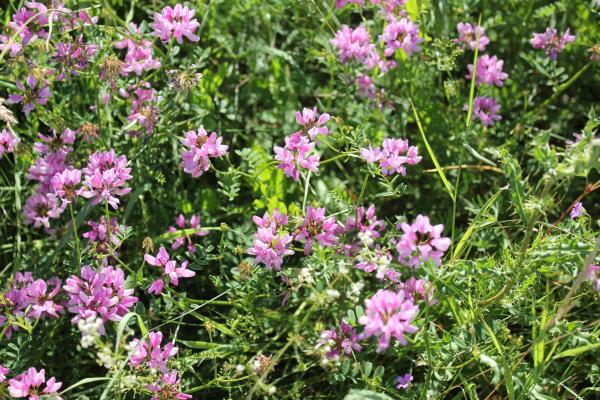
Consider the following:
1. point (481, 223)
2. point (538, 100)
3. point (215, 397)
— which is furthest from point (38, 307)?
point (538, 100)

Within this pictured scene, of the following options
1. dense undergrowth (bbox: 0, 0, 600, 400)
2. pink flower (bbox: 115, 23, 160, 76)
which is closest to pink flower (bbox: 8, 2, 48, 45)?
dense undergrowth (bbox: 0, 0, 600, 400)

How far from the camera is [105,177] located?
102 inches

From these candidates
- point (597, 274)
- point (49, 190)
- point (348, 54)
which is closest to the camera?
point (597, 274)

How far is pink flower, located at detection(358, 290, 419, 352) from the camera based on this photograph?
2080 millimetres

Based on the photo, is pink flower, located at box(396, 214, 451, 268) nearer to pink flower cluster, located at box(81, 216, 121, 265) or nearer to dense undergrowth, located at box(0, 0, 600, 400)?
dense undergrowth, located at box(0, 0, 600, 400)

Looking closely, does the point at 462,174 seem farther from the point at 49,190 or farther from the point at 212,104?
the point at 49,190

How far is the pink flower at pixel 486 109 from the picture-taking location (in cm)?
323

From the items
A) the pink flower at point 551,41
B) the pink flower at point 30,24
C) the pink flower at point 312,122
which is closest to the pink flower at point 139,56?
the pink flower at point 30,24

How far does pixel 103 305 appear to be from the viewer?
249 cm

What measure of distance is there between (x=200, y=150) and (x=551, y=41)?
174cm

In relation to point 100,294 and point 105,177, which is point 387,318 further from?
point 105,177

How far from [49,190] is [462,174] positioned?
70.1 inches

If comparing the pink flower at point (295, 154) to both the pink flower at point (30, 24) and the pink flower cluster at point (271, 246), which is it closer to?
the pink flower cluster at point (271, 246)

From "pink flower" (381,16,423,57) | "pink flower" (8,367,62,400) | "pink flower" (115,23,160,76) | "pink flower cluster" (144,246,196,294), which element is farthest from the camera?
"pink flower" (381,16,423,57)
